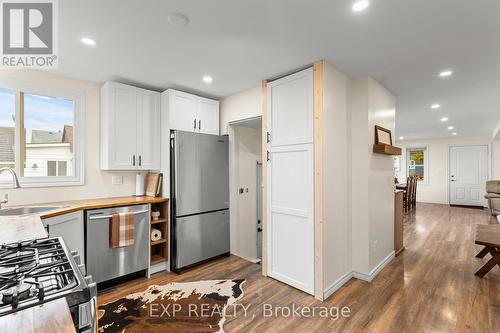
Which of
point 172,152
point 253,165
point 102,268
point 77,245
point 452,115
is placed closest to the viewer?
point 77,245

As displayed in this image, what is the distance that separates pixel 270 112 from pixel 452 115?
4.62 m

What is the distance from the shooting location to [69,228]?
7.49 ft

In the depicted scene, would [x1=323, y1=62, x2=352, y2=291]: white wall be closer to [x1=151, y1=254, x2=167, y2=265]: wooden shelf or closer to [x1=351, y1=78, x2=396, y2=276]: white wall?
[x1=351, y1=78, x2=396, y2=276]: white wall

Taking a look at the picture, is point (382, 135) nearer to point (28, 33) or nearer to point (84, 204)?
point (84, 204)

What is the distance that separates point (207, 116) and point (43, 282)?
299 cm

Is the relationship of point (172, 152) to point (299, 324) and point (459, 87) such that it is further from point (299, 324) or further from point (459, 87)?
point (459, 87)

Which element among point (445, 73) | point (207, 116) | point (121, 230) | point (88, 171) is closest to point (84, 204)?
point (121, 230)

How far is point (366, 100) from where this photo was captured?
2.84 meters

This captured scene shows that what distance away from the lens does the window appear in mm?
9246

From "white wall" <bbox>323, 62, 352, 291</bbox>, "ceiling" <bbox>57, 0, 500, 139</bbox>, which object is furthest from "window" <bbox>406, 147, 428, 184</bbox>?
"white wall" <bbox>323, 62, 352, 291</bbox>

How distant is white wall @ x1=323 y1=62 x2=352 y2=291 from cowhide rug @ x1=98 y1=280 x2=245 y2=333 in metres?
1.11

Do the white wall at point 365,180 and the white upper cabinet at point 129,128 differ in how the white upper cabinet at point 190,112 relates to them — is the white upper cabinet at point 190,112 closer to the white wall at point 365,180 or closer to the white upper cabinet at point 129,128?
the white upper cabinet at point 129,128

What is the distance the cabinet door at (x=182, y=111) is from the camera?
3.21 meters

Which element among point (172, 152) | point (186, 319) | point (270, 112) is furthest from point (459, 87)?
point (186, 319)
